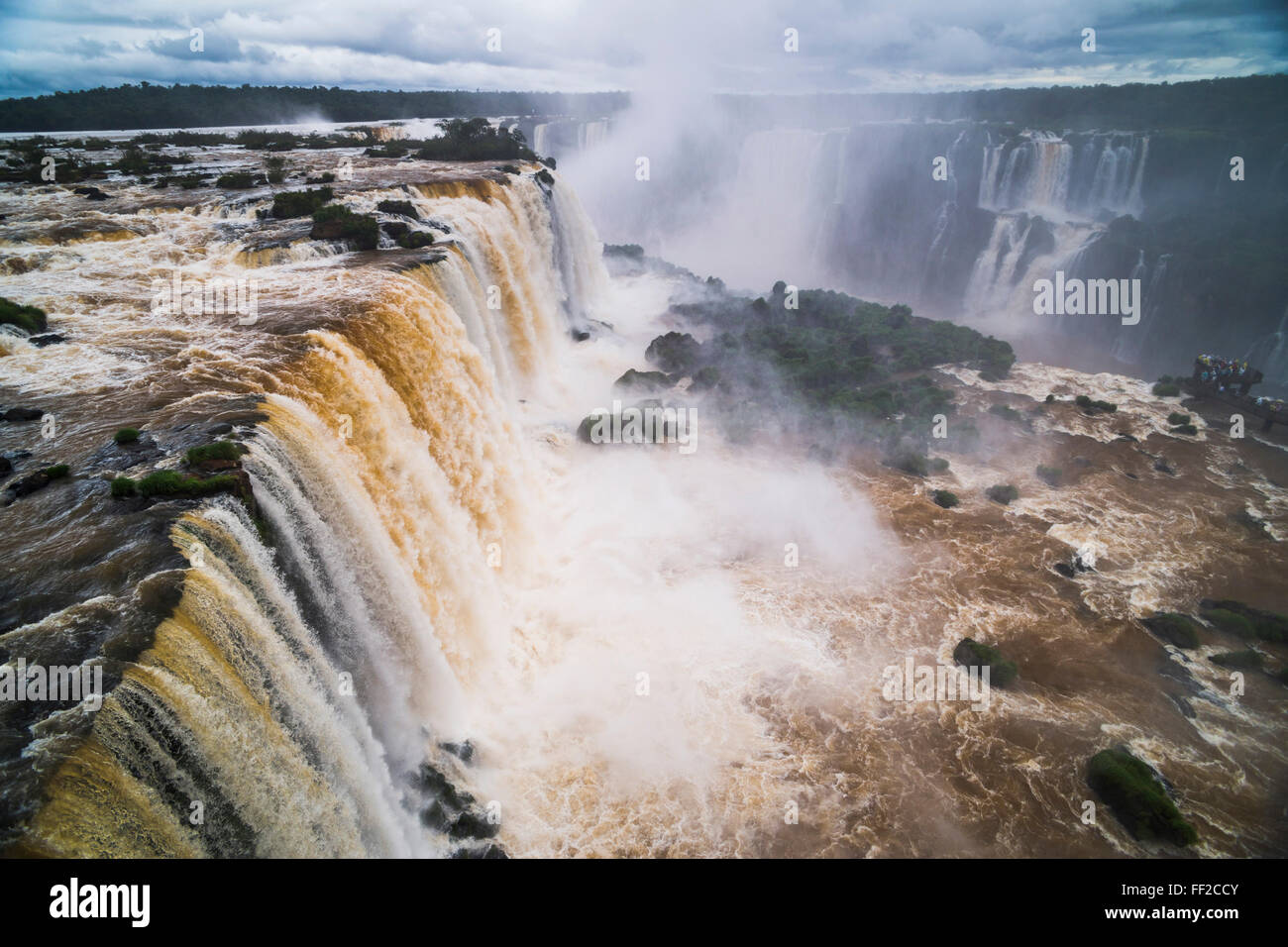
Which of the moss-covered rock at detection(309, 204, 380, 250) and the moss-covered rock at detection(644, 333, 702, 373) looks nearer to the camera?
the moss-covered rock at detection(309, 204, 380, 250)

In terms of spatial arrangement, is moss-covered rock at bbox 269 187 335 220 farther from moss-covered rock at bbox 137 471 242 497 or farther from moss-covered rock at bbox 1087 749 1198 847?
moss-covered rock at bbox 1087 749 1198 847

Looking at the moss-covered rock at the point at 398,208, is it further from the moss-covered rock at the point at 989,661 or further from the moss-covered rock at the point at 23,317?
the moss-covered rock at the point at 989,661

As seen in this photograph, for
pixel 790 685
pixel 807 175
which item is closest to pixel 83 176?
pixel 790 685

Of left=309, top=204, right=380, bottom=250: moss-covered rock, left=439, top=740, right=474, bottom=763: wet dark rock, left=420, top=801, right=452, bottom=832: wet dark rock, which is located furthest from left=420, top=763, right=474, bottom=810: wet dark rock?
left=309, top=204, right=380, bottom=250: moss-covered rock

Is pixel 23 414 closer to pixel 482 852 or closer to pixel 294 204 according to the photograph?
pixel 482 852

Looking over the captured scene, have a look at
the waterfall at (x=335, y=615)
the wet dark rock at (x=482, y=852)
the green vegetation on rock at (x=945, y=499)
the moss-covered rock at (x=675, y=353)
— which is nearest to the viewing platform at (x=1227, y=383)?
the green vegetation on rock at (x=945, y=499)
